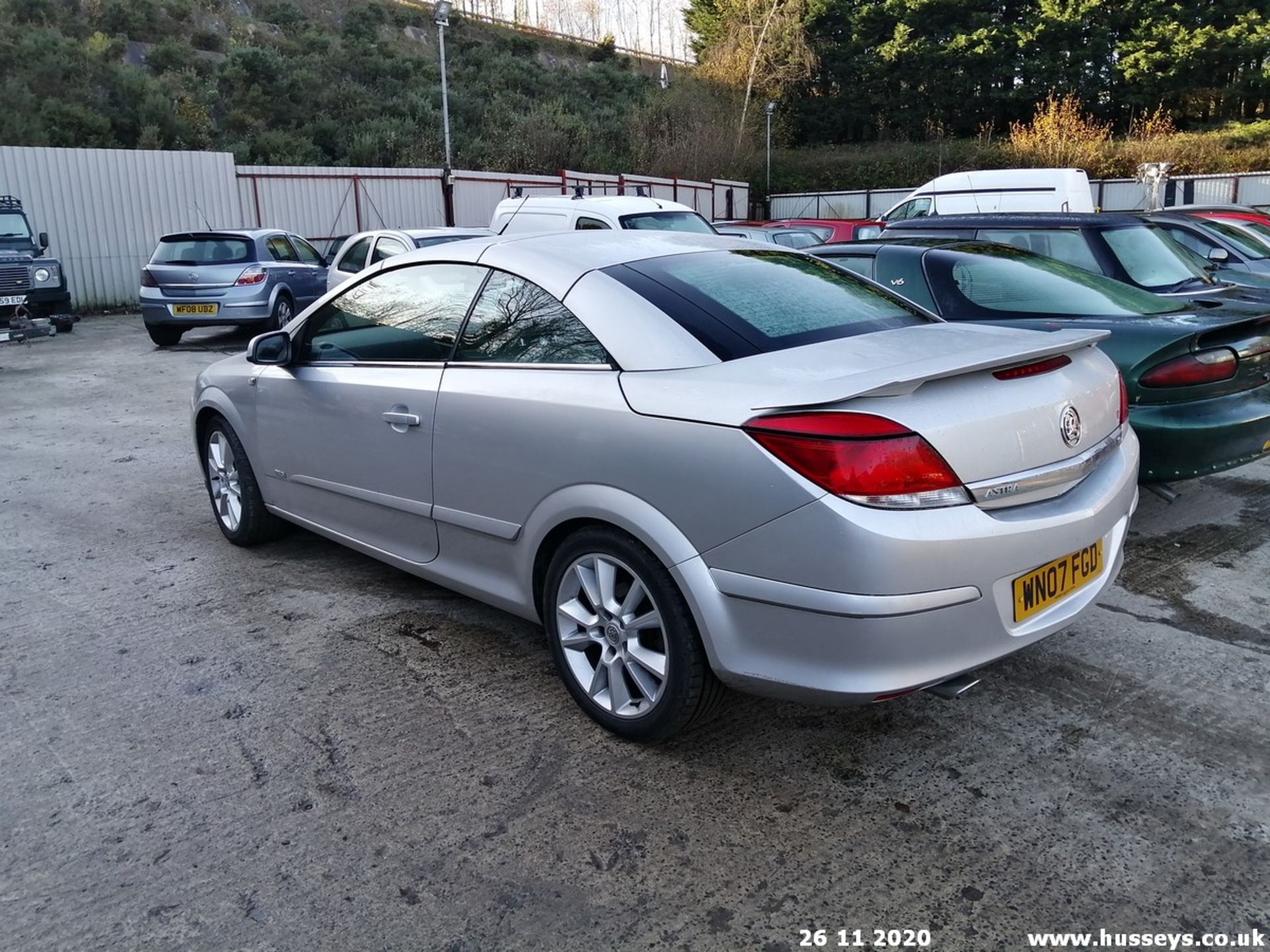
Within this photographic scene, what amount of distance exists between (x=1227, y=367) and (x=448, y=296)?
3619mm

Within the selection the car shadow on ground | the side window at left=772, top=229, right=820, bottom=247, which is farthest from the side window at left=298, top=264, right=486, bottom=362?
the side window at left=772, top=229, right=820, bottom=247

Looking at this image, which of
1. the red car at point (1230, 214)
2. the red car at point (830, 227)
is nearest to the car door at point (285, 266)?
the red car at point (830, 227)

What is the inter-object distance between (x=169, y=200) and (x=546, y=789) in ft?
65.3

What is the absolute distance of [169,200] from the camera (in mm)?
19500

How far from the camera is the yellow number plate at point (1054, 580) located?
107 inches

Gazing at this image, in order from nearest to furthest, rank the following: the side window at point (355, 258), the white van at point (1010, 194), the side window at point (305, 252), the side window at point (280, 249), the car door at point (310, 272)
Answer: the side window at point (355, 258), the side window at point (280, 249), the car door at point (310, 272), the side window at point (305, 252), the white van at point (1010, 194)

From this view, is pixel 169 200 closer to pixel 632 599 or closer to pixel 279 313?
pixel 279 313

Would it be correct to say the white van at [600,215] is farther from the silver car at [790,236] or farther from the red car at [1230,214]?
the red car at [1230,214]

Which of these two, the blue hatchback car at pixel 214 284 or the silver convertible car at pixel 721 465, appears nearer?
the silver convertible car at pixel 721 465

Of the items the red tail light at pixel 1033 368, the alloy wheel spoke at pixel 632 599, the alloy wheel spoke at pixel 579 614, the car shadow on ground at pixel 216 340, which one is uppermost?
the red tail light at pixel 1033 368

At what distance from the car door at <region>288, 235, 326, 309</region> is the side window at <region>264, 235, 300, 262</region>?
0.14 m

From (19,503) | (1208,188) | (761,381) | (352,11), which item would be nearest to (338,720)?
(761,381)

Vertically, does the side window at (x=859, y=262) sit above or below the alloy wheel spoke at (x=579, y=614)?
above
